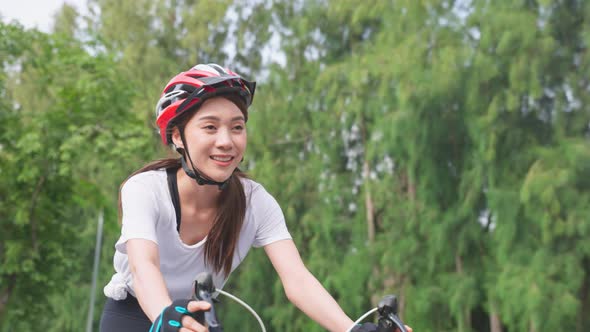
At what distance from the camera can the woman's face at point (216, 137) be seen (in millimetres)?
2504

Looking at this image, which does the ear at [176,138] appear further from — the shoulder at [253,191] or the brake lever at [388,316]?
the brake lever at [388,316]

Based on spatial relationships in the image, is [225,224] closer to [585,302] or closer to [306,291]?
[306,291]

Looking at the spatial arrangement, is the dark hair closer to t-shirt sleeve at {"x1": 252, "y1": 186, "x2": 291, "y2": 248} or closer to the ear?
t-shirt sleeve at {"x1": 252, "y1": 186, "x2": 291, "y2": 248}

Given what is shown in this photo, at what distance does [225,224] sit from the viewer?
278 centimetres

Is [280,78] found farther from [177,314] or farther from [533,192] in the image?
[177,314]

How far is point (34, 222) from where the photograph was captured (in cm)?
1636

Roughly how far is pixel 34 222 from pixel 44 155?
1526mm

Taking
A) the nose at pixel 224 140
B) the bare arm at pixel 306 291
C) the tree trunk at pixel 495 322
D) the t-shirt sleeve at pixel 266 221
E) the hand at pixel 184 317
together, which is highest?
the nose at pixel 224 140

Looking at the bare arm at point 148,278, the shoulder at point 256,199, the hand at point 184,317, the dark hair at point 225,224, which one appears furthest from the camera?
the shoulder at point 256,199

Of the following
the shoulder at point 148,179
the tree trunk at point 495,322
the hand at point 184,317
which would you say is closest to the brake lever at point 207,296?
the hand at point 184,317

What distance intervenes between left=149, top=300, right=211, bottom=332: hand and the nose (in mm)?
720

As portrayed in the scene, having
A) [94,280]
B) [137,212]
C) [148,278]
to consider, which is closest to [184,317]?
[148,278]

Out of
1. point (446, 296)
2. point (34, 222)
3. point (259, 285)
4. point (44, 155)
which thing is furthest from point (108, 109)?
point (446, 296)

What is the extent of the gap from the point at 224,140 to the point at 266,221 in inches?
19.1
